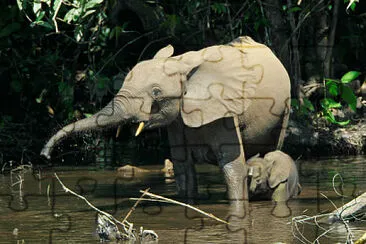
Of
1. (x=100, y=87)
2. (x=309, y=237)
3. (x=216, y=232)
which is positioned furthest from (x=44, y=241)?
(x=100, y=87)

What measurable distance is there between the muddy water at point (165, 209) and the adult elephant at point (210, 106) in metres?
0.46

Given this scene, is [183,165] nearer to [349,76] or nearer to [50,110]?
[50,110]

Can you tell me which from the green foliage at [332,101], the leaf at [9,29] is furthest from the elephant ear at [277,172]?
the leaf at [9,29]

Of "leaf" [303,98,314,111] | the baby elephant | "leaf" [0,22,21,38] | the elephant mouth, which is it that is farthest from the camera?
"leaf" [303,98,314,111]

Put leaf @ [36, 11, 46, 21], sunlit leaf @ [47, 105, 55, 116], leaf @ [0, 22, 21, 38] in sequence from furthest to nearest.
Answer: sunlit leaf @ [47, 105, 55, 116]
leaf @ [0, 22, 21, 38]
leaf @ [36, 11, 46, 21]

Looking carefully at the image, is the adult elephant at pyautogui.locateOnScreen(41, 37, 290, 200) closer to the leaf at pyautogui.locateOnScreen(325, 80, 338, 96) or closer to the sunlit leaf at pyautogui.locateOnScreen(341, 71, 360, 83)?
the leaf at pyautogui.locateOnScreen(325, 80, 338, 96)

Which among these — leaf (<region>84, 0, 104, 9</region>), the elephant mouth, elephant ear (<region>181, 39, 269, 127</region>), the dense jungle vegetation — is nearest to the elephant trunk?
the elephant mouth

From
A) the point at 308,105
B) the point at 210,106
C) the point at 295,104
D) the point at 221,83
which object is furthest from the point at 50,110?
the point at 210,106

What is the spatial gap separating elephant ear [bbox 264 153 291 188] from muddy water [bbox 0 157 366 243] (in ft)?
0.71

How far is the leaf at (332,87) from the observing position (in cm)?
1412

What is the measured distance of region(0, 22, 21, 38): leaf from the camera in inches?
540

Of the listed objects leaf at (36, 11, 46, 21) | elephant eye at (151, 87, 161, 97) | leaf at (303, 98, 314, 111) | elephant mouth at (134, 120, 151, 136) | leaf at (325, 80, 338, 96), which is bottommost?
elephant mouth at (134, 120, 151, 136)

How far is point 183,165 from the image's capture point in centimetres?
1008

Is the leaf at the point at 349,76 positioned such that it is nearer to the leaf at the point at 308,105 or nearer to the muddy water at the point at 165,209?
the leaf at the point at 308,105
